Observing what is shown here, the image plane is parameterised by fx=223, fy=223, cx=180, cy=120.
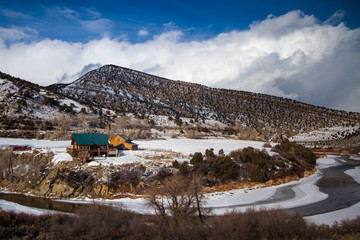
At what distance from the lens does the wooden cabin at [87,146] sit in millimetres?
29930

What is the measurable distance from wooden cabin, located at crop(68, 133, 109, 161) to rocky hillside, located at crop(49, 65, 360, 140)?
49.9 metres

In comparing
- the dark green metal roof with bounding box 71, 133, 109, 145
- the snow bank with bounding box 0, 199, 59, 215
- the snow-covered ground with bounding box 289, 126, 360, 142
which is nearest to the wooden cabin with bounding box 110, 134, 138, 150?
the dark green metal roof with bounding box 71, 133, 109, 145

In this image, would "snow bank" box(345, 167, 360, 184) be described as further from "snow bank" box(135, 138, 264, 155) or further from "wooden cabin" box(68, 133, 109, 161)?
"wooden cabin" box(68, 133, 109, 161)

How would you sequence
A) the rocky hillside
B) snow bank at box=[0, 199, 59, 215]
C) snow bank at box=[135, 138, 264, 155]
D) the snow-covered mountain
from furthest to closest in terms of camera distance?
the rocky hillside < the snow-covered mountain < snow bank at box=[135, 138, 264, 155] < snow bank at box=[0, 199, 59, 215]

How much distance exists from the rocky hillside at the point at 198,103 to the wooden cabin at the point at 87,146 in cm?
4994

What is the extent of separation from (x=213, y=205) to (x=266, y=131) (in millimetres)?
72073

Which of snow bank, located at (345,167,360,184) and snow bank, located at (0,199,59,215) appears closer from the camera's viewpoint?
snow bank, located at (0,199,59,215)

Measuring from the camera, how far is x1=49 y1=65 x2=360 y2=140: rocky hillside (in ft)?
304

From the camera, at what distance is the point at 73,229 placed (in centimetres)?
1269

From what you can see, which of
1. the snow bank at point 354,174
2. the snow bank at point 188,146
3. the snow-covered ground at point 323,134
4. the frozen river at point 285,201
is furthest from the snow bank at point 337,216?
the snow-covered ground at point 323,134

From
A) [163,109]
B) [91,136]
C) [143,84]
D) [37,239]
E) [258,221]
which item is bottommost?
[37,239]

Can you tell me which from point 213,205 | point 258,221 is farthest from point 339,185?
point 258,221

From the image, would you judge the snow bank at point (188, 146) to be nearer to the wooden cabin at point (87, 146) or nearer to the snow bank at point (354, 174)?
the wooden cabin at point (87, 146)

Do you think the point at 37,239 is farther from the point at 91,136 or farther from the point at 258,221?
the point at 91,136
